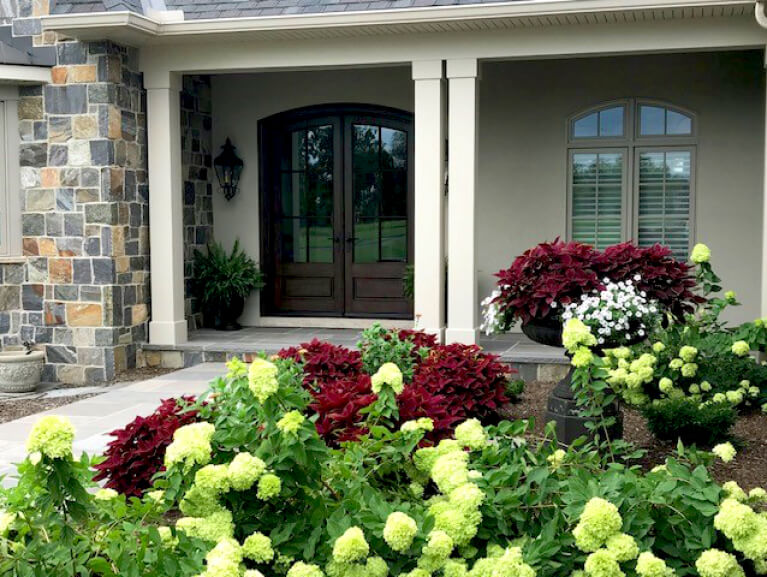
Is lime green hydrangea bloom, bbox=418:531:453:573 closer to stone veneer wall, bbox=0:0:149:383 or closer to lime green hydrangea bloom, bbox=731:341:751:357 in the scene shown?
lime green hydrangea bloom, bbox=731:341:751:357

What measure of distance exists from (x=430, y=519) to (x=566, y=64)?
24.3 ft

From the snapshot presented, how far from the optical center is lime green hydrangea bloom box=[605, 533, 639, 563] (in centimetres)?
216

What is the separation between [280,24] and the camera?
7.71 m

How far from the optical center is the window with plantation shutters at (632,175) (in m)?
8.75

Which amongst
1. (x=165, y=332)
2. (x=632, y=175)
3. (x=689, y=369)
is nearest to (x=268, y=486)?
(x=689, y=369)

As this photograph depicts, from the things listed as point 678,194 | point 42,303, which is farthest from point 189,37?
point 678,194

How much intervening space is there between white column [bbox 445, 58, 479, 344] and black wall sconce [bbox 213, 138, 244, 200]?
2.93 meters

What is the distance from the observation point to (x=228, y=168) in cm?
992

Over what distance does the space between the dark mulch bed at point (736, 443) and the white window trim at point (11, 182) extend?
4.81m

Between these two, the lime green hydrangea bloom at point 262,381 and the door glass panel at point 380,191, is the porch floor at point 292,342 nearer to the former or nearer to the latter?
the door glass panel at point 380,191

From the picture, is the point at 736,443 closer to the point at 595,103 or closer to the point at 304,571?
the point at 304,571

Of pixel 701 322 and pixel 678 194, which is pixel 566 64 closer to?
pixel 678 194

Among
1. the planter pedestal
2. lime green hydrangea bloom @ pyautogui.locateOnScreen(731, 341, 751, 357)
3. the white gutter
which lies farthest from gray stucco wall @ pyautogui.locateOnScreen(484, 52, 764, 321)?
the planter pedestal

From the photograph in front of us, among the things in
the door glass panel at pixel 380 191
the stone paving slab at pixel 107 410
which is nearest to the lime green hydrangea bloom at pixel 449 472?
the stone paving slab at pixel 107 410
